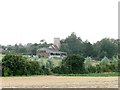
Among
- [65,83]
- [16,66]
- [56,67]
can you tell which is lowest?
[65,83]

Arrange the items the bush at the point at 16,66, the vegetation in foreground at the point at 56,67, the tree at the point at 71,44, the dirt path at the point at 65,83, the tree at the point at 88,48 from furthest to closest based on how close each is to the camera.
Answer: the tree at the point at 71,44 < the tree at the point at 88,48 < the vegetation in foreground at the point at 56,67 < the bush at the point at 16,66 < the dirt path at the point at 65,83

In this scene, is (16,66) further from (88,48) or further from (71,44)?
(71,44)

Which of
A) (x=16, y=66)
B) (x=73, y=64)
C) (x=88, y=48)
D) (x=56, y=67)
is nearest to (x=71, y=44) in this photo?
(x=88, y=48)

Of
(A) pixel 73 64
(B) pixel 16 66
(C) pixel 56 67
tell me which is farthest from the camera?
(A) pixel 73 64

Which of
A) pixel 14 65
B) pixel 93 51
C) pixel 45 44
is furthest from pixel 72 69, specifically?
pixel 45 44

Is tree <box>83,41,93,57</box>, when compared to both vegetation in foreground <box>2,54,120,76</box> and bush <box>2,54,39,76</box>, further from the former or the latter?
bush <box>2,54,39,76</box>

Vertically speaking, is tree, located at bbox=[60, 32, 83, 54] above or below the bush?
above

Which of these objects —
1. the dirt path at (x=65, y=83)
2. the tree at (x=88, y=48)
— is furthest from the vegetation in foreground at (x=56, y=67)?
the tree at (x=88, y=48)

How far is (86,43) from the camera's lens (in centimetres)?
3331

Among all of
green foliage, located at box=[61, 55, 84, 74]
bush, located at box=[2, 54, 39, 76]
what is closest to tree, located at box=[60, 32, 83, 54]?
green foliage, located at box=[61, 55, 84, 74]

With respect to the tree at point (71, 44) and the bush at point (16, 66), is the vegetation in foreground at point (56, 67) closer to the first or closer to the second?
the bush at point (16, 66)

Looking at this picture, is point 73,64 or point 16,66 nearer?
point 16,66

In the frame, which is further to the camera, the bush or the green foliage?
the green foliage

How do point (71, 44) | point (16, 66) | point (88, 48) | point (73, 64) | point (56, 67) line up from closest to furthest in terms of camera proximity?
point (16, 66)
point (56, 67)
point (73, 64)
point (88, 48)
point (71, 44)
